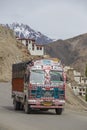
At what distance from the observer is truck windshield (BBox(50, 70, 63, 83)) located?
30.5 meters

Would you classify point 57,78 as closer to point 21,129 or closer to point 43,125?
point 43,125

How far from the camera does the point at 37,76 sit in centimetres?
3039

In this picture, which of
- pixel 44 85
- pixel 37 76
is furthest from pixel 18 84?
pixel 44 85

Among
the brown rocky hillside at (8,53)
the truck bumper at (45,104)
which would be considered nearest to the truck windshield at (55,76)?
the truck bumper at (45,104)

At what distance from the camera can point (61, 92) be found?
30484 millimetres

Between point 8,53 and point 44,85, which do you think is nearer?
point 44,85

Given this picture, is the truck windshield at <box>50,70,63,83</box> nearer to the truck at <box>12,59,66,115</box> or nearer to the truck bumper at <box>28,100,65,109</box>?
the truck at <box>12,59,66,115</box>

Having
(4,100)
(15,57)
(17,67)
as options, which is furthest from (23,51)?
(17,67)

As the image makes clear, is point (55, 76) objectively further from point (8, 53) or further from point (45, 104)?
point (8, 53)

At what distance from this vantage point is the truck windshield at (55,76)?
30.5m

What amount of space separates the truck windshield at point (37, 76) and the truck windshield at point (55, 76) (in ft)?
1.97

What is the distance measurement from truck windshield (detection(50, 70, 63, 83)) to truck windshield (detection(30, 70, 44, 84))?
0.60 m

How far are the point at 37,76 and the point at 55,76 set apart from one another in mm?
1091

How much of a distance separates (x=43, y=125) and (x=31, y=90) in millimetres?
7411
